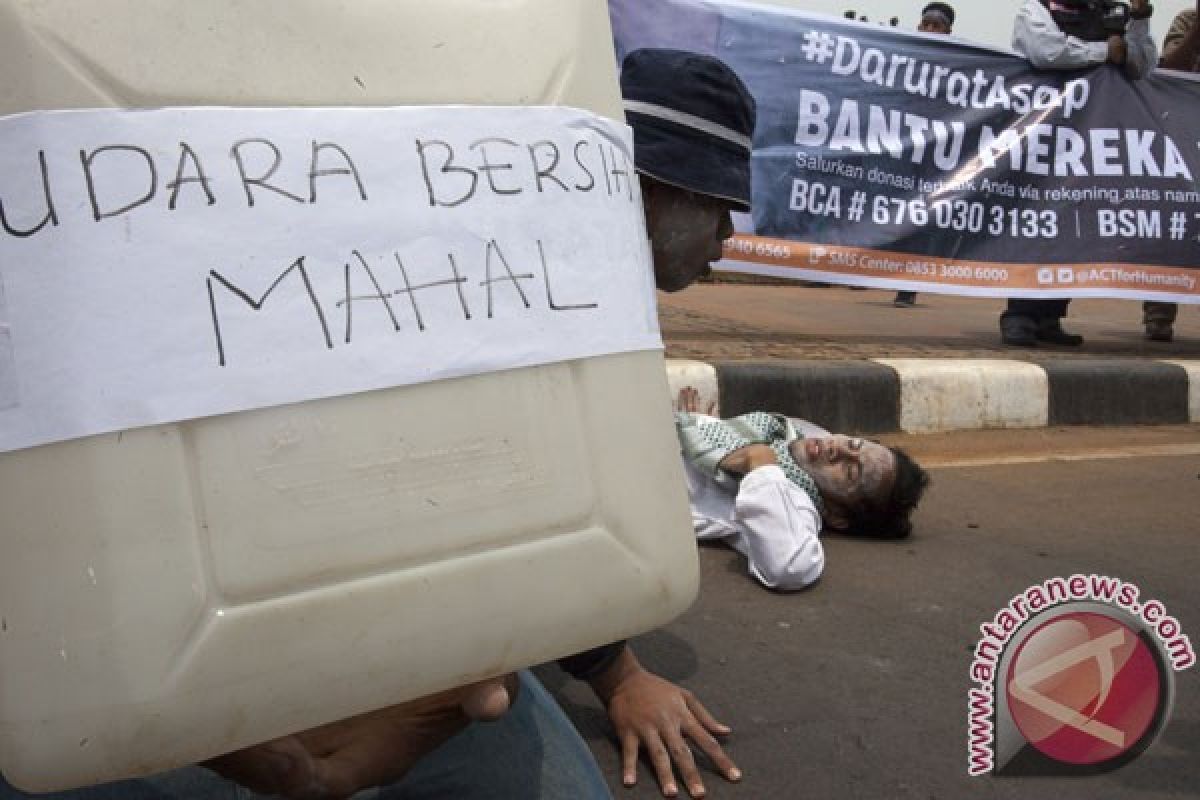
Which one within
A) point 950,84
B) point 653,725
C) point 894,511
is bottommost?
point 894,511

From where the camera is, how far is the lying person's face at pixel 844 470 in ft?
10.3

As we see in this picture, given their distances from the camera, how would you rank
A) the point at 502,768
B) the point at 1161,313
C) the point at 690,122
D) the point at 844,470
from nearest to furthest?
the point at 502,768 → the point at 690,122 → the point at 844,470 → the point at 1161,313

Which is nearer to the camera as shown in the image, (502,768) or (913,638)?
(502,768)

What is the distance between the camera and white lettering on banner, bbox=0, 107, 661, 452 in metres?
0.87

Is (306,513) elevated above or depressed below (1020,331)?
above

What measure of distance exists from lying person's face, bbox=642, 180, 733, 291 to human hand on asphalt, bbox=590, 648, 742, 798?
1.84ft

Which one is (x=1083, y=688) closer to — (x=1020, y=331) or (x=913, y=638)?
(x=913, y=638)

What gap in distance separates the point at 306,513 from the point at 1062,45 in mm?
5743

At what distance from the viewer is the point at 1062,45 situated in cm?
584

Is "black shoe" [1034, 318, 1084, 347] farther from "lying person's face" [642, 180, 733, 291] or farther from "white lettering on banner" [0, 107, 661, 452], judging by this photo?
"white lettering on banner" [0, 107, 661, 452]

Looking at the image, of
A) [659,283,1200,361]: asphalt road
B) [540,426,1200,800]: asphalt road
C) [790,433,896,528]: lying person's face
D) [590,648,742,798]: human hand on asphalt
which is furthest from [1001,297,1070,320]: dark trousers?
[590,648,742,798]: human hand on asphalt

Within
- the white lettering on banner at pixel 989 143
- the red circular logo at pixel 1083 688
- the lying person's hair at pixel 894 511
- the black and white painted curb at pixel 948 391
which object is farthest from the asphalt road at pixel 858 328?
the red circular logo at pixel 1083 688

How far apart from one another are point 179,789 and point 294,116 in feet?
2.47

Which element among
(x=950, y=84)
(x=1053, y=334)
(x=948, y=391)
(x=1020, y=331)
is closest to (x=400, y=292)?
(x=948, y=391)
